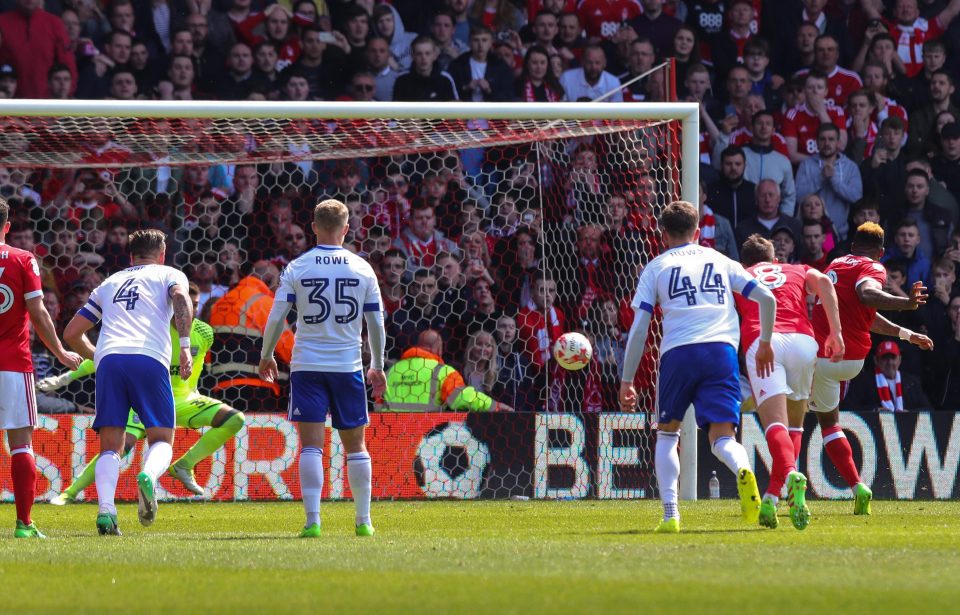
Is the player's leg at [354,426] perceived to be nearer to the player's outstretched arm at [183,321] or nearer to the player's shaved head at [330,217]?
the player's shaved head at [330,217]

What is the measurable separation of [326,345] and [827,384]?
412 centimetres

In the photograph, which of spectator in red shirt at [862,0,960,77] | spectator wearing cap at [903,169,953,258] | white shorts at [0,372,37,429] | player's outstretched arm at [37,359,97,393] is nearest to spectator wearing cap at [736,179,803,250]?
spectator wearing cap at [903,169,953,258]

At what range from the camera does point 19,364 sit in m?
8.19

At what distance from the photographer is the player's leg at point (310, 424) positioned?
7820mm

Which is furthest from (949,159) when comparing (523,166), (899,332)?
(899,332)

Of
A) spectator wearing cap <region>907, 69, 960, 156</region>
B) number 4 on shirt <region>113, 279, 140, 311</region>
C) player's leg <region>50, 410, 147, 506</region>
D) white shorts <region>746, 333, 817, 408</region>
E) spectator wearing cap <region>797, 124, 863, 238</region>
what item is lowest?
player's leg <region>50, 410, 147, 506</region>

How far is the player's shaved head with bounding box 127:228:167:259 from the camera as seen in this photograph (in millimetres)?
8602

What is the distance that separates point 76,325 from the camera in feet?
28.2

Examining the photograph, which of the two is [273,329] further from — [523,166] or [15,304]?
[523,166]

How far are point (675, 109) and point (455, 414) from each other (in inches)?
126

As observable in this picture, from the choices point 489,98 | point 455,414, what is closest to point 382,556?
point 455,414

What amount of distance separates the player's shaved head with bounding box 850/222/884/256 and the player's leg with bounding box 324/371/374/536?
163 inches

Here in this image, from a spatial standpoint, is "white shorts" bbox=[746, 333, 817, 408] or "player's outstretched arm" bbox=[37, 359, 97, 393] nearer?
"white shorts" bbox=[746, 333, 817, 408]

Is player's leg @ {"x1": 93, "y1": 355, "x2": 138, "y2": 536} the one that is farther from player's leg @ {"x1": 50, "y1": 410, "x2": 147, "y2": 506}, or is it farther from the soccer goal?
the soccer goal
